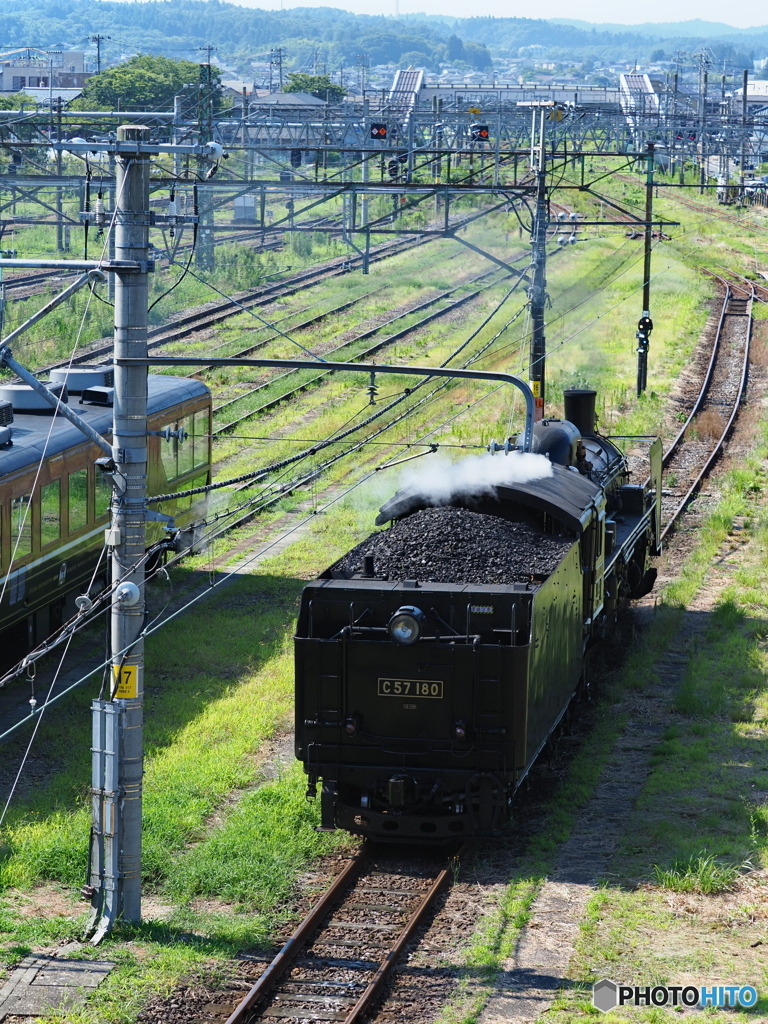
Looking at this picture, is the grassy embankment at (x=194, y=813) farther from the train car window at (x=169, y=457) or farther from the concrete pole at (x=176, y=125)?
the concrete pole at (x=176, y=125)

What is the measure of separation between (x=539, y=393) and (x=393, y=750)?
12.9 m

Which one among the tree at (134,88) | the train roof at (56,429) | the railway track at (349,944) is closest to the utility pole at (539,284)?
the train roof at (56,429)

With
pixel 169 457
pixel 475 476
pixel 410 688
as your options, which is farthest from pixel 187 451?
pixel 410 688

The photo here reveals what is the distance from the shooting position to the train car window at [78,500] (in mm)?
17844

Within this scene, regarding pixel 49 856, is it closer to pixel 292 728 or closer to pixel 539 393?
pixel 292 728

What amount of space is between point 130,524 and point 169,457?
997 cm

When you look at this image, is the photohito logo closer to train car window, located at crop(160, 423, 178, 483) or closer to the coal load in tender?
Result: the coal load in tender

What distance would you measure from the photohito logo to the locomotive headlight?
322 centimetres

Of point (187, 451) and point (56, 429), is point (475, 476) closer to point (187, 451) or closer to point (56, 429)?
point (56, 429)

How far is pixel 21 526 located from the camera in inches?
636

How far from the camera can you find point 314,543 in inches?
912

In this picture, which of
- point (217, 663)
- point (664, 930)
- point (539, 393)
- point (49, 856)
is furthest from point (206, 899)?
point (539, 393)

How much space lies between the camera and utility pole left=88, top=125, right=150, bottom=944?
10.9 m

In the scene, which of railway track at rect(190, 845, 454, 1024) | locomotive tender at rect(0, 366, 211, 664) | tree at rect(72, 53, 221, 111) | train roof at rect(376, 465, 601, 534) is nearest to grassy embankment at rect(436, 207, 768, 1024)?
railway track at rect(190, 845, 454, 1024)
